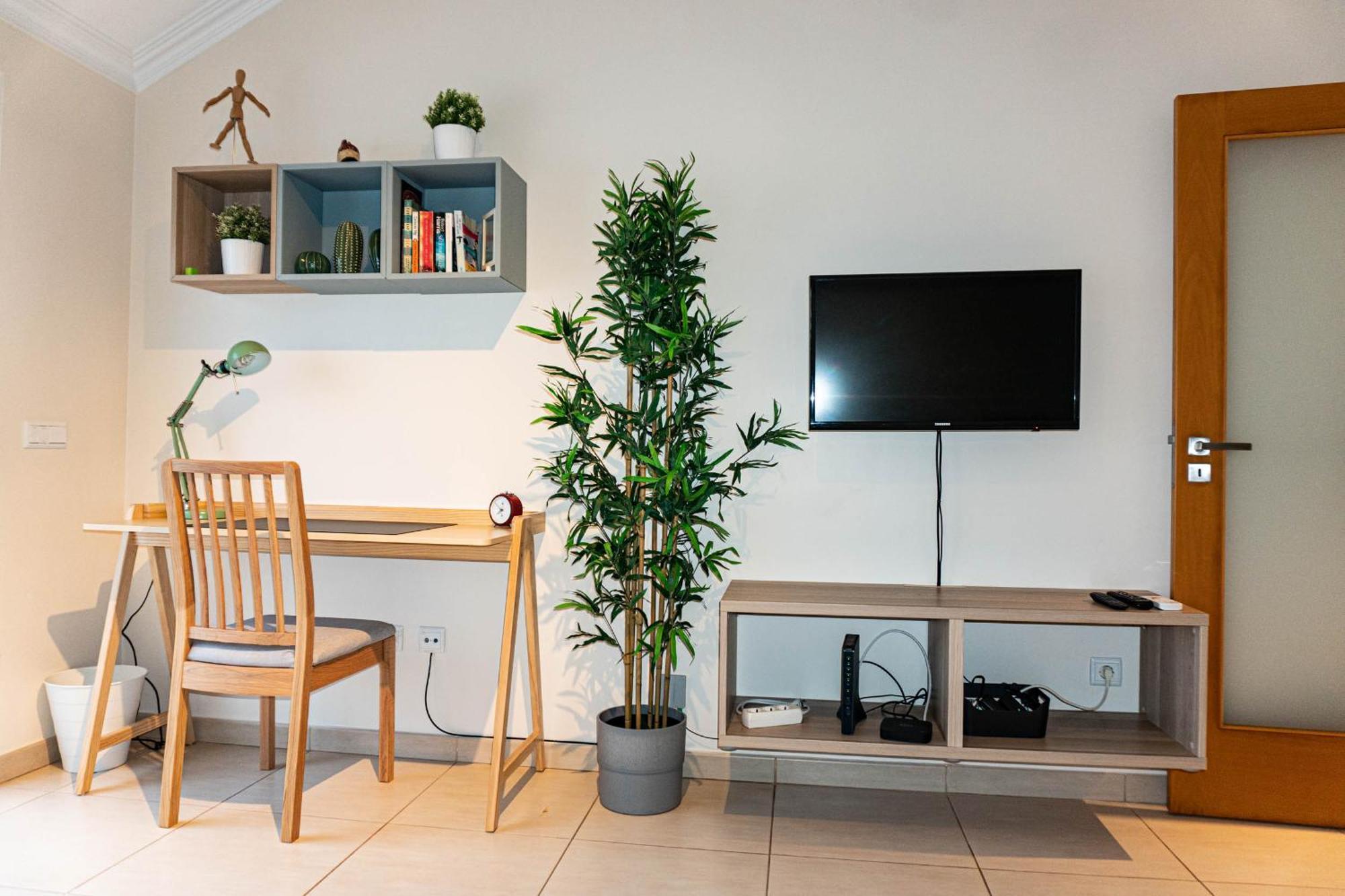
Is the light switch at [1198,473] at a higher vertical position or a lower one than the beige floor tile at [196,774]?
higher

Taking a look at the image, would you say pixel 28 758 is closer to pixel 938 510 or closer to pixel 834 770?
pixel 834 770

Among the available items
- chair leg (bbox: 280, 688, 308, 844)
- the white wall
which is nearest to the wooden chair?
chair leg (bbox: 280, 688, 308, 844)

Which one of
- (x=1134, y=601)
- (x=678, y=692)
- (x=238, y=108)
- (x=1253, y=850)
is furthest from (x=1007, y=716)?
(x=238, y=108)

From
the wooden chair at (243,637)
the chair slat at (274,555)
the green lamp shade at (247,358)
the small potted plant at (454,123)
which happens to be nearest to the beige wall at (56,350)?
the green lamp shade at (247,358)

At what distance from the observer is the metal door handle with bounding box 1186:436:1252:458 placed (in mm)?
2545

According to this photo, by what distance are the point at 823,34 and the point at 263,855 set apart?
9.34ft

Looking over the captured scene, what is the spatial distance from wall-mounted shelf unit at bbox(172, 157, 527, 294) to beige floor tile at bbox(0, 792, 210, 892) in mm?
1607

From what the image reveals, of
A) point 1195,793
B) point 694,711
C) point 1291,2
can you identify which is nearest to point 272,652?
point 694,711

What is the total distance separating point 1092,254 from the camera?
8.82ft

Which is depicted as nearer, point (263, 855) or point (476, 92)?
point (263, 855)

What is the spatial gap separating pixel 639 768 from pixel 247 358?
6.00 feet

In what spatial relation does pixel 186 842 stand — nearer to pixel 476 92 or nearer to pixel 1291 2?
pixel 476 92

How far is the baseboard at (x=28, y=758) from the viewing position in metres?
2.71

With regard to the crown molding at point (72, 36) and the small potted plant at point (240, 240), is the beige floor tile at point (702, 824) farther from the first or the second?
the crown molding at point (72, 36)
